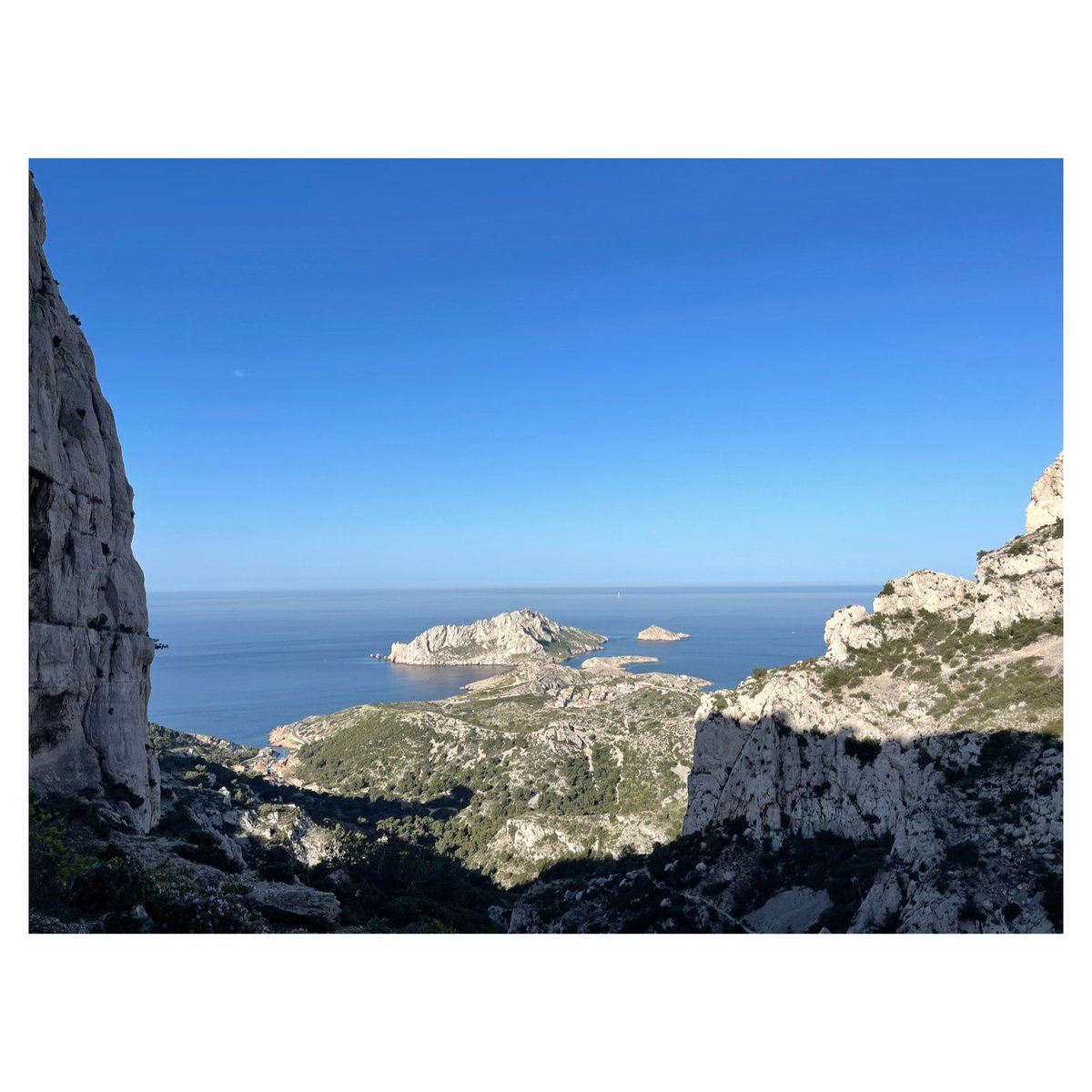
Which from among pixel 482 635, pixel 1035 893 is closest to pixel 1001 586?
pixel 1035 893

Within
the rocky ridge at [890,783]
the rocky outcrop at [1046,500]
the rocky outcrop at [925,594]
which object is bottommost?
the rocky ridge at [890,783]

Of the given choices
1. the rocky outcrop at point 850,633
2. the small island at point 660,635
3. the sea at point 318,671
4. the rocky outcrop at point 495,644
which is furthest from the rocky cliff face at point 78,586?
the small island at point 660,635

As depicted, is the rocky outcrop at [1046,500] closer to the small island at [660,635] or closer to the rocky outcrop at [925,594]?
the rocky outcrop at [925,594]

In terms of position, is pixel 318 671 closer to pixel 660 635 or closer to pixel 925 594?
pixel 660 635

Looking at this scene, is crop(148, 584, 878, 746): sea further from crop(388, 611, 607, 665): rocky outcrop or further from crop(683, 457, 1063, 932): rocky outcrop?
crop(683, 457, 1063, 932): rocky outcrop

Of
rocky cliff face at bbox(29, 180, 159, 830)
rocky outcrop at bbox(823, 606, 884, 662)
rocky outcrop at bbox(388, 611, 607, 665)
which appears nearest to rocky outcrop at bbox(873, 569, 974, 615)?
rocky outcrop at bbox(823, 606, 884, 662)

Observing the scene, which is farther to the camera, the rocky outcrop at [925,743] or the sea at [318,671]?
the sea at [318,671]

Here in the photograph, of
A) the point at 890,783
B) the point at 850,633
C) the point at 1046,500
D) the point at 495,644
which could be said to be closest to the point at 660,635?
the point at 495,644
